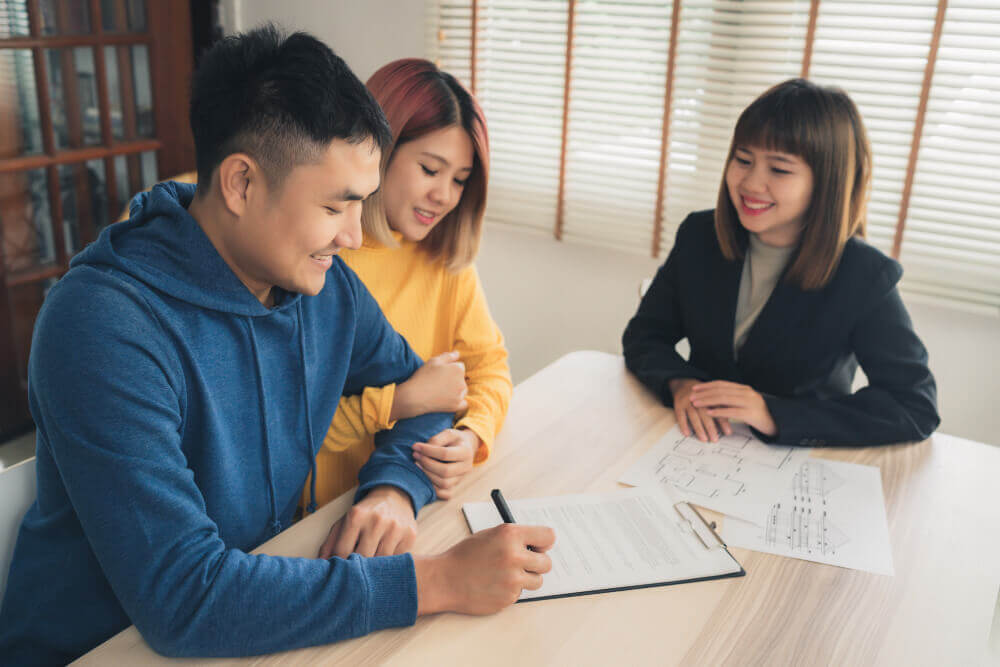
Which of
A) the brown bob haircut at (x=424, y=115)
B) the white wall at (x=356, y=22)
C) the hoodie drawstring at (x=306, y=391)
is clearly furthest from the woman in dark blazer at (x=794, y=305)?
the white wall at (x=356, y=22)

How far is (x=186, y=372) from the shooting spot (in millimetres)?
912

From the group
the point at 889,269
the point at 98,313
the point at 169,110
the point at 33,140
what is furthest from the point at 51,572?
the point at 169,110

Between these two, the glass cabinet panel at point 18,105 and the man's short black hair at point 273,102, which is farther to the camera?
the glass cabinet panel at point 18,105

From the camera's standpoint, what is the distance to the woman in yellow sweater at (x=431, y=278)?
4.19 feet

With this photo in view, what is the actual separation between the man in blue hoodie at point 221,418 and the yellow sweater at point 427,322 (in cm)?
27

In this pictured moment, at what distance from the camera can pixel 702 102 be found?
96.8 inches

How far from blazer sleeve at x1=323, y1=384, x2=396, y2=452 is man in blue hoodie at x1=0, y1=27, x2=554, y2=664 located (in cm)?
16

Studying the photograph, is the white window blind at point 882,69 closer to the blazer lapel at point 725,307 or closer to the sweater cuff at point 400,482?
the blazer lapel at point 725,307

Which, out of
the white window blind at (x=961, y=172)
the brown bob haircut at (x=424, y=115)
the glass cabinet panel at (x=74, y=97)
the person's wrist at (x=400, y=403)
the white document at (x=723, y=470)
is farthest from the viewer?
the glass cabinet panel at (x=74, y=97)

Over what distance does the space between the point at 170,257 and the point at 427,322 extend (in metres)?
0.68

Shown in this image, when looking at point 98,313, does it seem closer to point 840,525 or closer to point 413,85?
point 413,85

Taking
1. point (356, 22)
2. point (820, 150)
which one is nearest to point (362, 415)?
point (820, 150)

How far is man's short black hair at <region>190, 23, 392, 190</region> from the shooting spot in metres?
0.90

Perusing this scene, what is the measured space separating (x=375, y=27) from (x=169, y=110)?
829 mm
